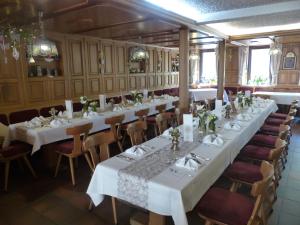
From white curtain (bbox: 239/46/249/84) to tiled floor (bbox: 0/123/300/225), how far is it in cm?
789

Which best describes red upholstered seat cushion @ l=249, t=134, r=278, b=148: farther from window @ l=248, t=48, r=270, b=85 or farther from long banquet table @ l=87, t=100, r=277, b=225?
window @ l=248, t=48, r=270, b=85

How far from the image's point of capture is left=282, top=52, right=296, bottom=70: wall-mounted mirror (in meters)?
9.73

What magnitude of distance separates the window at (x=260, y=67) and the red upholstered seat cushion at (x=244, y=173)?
905 centimetres

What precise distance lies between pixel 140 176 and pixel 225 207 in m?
0.82

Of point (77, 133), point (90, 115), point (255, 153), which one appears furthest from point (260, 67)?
point (77, 133)

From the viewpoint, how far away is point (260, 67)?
1103 cm

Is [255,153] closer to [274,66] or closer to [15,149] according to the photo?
[15,149]

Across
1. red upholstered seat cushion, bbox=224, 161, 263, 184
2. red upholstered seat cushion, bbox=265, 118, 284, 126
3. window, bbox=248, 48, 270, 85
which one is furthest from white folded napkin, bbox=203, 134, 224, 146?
window, bbox=248, 48, 270, 85

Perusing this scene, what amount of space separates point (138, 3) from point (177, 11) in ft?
5.77

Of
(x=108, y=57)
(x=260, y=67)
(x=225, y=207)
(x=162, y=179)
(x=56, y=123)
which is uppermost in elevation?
(x=108, y=57)

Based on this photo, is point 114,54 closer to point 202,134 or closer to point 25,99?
point 25,99

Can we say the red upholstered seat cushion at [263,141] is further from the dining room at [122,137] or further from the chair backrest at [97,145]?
the chair backrest at [97,145]

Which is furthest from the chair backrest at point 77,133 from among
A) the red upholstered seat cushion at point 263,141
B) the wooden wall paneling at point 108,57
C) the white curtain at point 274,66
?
the white curtain at point 274,66

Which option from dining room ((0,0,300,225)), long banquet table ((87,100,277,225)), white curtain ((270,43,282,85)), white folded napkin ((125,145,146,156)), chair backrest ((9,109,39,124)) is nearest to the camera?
long banquet table ((87,100,277,225))
